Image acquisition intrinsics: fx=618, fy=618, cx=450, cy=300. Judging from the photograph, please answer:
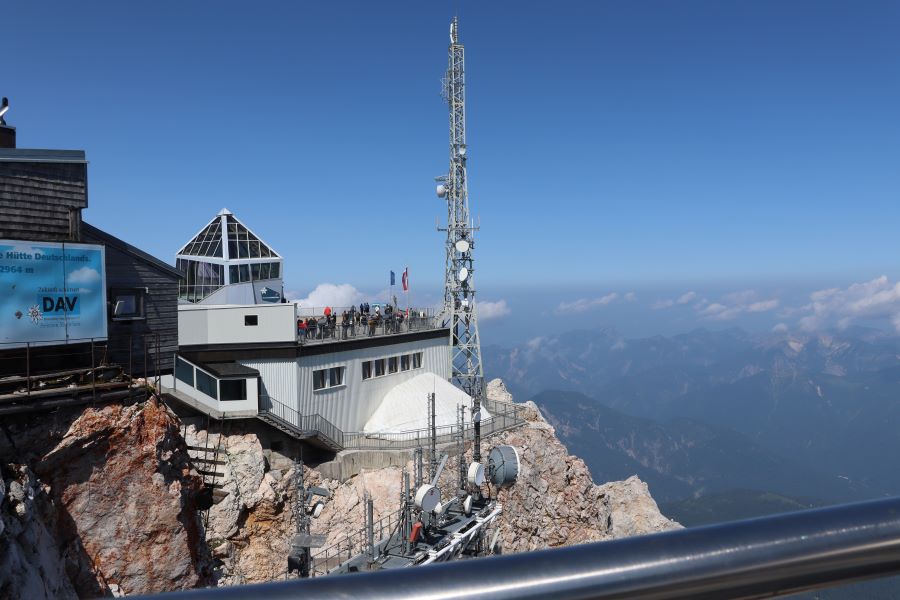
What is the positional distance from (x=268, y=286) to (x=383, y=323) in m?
8.01

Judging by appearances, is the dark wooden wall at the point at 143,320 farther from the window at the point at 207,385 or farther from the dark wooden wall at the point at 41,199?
the window at the point at 207,385

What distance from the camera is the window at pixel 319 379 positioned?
32.2 meters

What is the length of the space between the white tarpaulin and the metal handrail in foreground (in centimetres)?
3222

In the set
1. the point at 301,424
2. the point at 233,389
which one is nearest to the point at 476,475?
the point at 301,424

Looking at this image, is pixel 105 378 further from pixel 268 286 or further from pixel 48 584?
pixel 268 286

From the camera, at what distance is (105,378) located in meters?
18.7

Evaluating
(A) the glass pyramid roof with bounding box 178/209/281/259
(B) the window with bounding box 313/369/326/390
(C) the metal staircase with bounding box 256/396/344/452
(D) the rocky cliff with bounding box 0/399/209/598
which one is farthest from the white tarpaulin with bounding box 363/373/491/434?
(D) the rocky cliff with bounding box 0/399/209/598

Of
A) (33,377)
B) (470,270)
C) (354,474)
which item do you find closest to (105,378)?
(33,377)

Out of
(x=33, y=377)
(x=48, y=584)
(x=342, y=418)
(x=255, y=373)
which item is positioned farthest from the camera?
(x=342, y=418)

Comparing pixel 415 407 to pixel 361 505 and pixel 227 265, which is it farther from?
pixel 227 265

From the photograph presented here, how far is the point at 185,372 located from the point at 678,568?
3017cm

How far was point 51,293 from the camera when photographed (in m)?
18.0

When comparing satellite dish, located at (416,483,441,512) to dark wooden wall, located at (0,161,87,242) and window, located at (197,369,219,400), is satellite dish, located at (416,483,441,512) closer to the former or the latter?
window, located at (197,369,219,400)

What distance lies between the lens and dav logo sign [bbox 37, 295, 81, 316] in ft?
58.5
